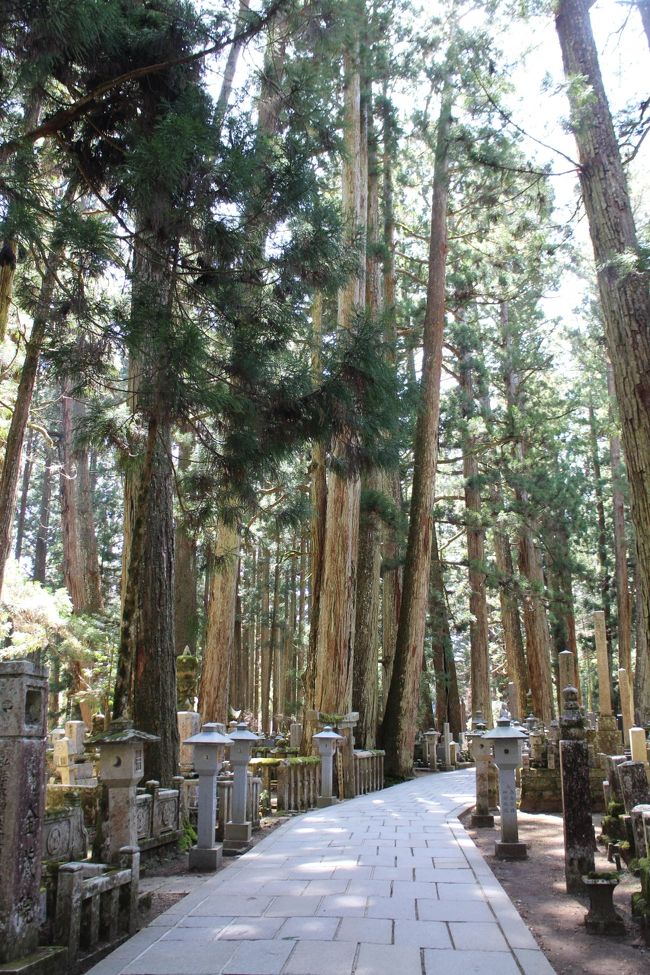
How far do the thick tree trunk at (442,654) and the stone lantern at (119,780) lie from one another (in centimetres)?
1953

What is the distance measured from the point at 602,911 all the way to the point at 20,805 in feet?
11.1

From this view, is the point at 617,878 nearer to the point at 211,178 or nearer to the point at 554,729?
the point at 211,178

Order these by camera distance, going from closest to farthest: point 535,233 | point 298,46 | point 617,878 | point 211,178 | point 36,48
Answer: point 617,878 < point 36,48 < point 211,178 < point 298,46 < point 535,233

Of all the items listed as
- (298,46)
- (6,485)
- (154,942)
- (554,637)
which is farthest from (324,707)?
(554,637)

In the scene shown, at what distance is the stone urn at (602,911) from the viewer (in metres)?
4.57

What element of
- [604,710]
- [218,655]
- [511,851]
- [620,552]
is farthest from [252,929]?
[620,552]

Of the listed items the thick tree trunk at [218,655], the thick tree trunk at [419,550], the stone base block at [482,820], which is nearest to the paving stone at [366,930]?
the stone base block at [482,820]

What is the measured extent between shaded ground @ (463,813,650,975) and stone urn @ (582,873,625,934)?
58 mm

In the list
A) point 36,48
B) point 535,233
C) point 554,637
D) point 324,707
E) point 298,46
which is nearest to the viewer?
point 36,48

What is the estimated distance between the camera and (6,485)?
10.1 m

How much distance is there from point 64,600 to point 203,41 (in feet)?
32.0

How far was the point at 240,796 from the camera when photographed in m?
7.15

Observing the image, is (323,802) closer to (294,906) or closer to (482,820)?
(482,820)

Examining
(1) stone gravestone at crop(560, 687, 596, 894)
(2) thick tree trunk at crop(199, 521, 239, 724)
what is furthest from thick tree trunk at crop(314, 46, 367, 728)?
(1) stone gravestone at crop(560, 687, 596, 894)
